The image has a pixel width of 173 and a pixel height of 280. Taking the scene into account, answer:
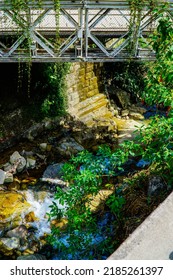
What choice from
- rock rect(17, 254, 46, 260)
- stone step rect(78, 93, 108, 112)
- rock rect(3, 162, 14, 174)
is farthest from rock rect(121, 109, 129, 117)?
rock rect(17, 254, 46, 260)

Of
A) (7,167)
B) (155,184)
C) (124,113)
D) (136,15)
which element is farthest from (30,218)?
(124,113)

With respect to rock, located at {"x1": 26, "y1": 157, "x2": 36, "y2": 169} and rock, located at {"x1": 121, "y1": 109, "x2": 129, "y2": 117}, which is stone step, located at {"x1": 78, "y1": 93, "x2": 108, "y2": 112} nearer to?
rock, located at {"x1": 121, "y1": 109, "x2": 129, "y2": 117}

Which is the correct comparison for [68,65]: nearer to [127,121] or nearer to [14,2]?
[127,121]

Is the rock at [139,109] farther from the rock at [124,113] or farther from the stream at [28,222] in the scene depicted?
the stream at [28,222]

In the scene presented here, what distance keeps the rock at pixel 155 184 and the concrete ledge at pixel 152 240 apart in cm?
184

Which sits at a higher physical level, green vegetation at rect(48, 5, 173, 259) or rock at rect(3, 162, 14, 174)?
green vegetation at rect(48, 5, 173, 259)

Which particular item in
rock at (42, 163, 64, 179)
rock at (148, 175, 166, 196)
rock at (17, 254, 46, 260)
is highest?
rock at (148, 175, 166, 196)

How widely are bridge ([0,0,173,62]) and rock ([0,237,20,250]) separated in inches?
154

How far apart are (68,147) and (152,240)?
6.62 metres

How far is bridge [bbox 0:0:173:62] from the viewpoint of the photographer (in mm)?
7012

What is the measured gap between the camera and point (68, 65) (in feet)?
34.3

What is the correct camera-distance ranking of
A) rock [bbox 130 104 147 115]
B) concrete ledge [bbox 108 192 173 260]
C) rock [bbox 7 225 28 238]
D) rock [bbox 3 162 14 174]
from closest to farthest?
concrete ledge [bbox 108 192 173 260]
rock [bbox 7 225 28 238]
rock [bbox 3 162 14 174]
rock [bbox 130 104 147 115]

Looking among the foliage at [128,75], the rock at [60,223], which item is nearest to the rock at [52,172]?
the rock at [60,223]

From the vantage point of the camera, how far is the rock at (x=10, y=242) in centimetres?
700
